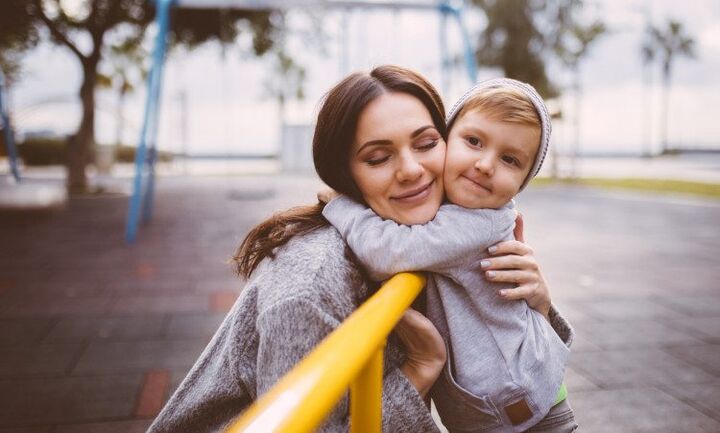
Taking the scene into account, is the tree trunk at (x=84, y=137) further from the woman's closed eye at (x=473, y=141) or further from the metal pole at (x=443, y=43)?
the woman's closed eye at (x=473, y=141)

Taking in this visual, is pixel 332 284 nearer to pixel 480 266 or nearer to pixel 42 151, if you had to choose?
pixel 480 266

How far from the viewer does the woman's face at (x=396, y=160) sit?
1406mm

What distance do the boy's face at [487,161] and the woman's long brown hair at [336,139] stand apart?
124 millimetres

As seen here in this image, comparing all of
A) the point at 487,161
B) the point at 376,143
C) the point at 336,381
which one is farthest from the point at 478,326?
the point at 336,381

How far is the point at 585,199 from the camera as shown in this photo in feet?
40.3

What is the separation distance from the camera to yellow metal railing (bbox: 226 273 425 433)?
600 mm

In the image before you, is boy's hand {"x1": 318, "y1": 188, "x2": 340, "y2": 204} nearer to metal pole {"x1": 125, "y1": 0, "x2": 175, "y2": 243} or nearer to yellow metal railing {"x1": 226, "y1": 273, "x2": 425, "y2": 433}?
yellow metal railing {"x1": 226, "y1": 273, "x2": 425, "y2": 433}

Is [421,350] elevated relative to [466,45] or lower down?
lower down

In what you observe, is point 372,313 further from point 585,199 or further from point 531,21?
point 531,21

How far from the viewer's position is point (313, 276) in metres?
1.16

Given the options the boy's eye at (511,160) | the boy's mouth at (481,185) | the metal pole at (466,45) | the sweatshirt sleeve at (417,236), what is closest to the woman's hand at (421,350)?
the sweatshirt sleeve at (417,236)

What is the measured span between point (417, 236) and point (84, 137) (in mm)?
11610

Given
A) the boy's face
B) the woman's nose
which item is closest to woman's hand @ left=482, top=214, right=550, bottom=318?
the boy's face

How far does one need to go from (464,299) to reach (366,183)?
1.19 ft
